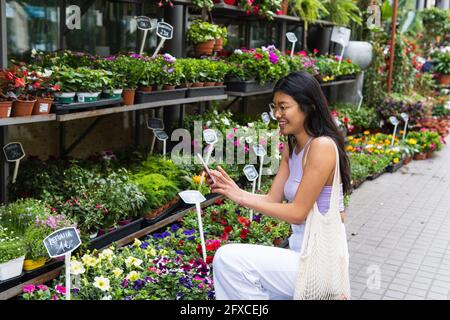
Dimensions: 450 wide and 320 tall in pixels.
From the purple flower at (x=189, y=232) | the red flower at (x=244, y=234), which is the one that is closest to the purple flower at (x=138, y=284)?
the purple flower at (x=189, y=232)

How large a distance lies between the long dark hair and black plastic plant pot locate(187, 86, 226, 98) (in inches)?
103

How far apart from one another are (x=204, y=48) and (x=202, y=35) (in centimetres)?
18

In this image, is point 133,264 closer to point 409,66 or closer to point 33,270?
point 33,270

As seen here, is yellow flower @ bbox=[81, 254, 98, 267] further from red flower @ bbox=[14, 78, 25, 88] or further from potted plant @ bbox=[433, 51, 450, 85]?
potted plant @ bbox=[433, 51, 450, 85]

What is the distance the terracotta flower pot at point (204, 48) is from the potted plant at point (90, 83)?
82.6 inches

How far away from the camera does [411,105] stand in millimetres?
10133

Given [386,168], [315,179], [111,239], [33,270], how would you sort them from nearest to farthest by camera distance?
[315,179] → [33,270] → [111,239] → [386,168]

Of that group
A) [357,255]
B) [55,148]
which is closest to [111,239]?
[55,148]

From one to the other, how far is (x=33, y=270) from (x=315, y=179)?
1.87 meters

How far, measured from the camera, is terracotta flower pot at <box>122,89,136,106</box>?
458cm

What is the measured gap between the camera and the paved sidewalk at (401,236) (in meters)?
4.38

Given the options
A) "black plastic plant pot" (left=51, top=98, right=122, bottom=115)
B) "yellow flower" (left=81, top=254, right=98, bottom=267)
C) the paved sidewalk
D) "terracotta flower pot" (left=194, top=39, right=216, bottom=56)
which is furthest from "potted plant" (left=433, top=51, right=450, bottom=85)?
"yellow flower" (left=81, top=254, right=98, bottom=267)

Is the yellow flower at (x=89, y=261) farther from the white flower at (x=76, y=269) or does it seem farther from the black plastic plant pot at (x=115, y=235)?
the black plastic plant pot at (x=115, y=235)

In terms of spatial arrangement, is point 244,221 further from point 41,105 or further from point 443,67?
point 443,67
